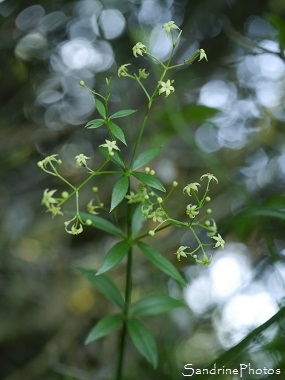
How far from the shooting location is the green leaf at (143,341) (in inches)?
31.1

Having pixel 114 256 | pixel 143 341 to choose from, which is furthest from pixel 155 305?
pixel 114 256

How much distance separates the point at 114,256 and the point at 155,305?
199 mm

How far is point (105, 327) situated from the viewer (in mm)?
808

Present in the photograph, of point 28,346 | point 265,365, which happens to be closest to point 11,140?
point 28,346

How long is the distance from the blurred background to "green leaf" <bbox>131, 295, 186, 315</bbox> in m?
0.37

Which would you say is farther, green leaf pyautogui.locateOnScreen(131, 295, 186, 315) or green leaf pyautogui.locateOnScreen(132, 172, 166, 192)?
green leaf pyautogui.locateOnScreen(131, 295, 186, 315)

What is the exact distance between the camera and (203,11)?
5.49ft

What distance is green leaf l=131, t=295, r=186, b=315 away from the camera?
2.81ft

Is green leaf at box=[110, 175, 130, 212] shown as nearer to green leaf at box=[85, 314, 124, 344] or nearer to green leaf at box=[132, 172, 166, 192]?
green leaf at box=[132, 172, 166, 192]

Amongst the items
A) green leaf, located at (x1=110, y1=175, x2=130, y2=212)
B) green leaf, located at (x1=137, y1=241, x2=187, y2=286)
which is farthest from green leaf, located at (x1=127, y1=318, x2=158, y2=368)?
green leaf, located at (x1=110, y1=175, x2=130, y2=212)

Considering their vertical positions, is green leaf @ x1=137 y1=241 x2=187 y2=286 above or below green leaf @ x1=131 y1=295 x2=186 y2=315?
above

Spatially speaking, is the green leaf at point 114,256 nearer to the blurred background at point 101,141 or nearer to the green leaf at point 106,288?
the green leaf at point 106,288

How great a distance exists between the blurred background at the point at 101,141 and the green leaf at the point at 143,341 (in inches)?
16.6

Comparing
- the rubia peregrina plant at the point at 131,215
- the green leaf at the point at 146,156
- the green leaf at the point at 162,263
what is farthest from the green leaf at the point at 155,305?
the green leaf at the point at 146,156
